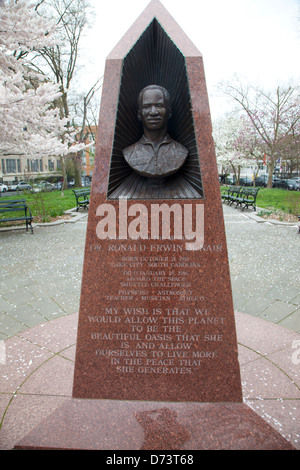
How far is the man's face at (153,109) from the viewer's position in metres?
2.66

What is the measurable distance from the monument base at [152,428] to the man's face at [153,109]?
2441 mm

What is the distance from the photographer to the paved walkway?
263cm

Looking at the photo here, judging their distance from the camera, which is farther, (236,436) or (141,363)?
(141,363)

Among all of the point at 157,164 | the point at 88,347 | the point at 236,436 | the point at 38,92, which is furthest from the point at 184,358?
the point at 38,92

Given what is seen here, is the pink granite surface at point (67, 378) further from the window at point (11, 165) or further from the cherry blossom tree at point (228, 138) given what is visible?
the window at point (11, 165)

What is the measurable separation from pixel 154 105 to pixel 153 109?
38mm

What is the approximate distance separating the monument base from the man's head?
244 centimetres

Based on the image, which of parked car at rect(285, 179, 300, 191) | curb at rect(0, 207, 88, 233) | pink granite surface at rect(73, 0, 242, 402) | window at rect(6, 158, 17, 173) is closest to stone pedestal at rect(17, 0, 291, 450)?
pink granite surface at rect(73, 0, 242, 402)

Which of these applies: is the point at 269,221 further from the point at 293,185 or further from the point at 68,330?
the point at 293,185

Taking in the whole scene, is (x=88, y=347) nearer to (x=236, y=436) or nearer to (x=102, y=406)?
(x=102, y=406)

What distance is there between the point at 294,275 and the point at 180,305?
412cm

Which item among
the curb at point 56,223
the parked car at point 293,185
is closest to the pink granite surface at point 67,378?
the curb at point 56,223

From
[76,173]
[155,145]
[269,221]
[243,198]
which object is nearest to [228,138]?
[76,173]

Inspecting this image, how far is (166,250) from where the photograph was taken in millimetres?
2643
